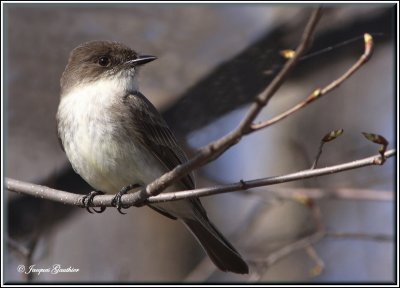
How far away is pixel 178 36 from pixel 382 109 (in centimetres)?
205

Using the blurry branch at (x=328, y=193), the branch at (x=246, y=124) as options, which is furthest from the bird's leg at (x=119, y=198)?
the blurry branch at (x=328, y=193)

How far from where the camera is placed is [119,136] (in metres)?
3.71

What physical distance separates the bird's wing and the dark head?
0.20 m

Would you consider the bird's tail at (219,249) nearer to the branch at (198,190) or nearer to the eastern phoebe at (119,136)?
the eastern phoebe at (119,136)

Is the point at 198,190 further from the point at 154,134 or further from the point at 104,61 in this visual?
the point at 104,61

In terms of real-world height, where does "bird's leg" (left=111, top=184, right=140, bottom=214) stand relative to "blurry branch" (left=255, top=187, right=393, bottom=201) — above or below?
above

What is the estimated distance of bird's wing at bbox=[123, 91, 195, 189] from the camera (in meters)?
3.84

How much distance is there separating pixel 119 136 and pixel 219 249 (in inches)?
33.8

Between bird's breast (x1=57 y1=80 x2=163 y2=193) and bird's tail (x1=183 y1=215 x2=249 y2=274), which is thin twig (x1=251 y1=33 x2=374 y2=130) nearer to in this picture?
bird's breast (x1=57 y1=80 x2=163 y2=193)

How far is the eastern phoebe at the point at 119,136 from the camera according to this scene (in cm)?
368

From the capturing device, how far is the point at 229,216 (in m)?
6.48

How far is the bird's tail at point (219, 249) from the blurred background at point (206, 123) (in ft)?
4.02

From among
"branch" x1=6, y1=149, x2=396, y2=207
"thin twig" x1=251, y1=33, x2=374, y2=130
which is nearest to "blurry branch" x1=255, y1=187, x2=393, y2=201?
"branch" x1=6, y1=149, x2=396, y2=207

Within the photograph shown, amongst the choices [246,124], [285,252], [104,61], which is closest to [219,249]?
[285,252]
